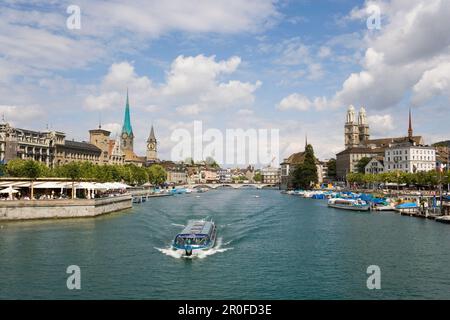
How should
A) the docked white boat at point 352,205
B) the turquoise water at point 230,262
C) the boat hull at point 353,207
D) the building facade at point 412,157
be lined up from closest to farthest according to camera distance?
the turquoise water at point 230,262 → the boat hull at point 353,207 → the docked white boat at point 352,205 → the building facade at point 412,157

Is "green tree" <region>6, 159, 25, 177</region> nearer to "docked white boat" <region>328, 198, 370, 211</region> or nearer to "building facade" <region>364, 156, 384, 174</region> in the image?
"docked white boat" <region>328, 198, 370, 211</region>

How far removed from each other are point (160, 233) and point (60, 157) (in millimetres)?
113395

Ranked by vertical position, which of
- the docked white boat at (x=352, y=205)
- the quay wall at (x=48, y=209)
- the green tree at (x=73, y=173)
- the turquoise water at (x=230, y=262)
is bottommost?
the turquoise water at (x=230, y=262)

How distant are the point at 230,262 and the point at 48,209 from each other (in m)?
37.4

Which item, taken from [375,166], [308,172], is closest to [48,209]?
[308,172]

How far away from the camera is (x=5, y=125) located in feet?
429

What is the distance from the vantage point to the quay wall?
6419 centimetres

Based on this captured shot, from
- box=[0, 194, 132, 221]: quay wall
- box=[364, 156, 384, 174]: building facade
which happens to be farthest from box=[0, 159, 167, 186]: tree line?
box=[364, 156, 384, 174]: building facade

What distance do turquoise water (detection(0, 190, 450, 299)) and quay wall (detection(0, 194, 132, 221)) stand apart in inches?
→ 106

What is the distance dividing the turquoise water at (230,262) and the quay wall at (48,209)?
2.70 metres

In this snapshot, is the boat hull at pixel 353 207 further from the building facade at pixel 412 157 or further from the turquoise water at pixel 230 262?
the building facade at pixel 412 157

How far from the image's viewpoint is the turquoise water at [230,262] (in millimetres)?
30312

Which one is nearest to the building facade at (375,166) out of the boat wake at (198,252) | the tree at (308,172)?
the tree at (308,172)
